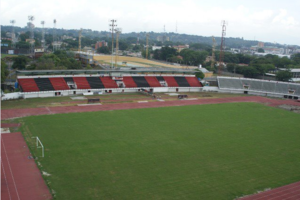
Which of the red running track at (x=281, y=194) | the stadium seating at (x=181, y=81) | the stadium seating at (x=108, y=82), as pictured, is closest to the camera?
the red running track at (x=281, y=194)

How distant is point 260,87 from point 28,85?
132 feet

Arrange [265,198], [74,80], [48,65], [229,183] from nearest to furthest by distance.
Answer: [265,198] < [229,183] < [74,80] < [48,65]

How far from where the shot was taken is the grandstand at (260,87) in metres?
52.8

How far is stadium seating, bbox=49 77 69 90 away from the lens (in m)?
44.6

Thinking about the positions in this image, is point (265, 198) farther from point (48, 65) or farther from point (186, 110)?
point (48, 65)

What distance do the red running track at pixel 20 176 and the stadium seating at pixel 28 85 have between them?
18949mm

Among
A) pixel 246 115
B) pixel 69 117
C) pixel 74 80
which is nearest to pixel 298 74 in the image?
pixel 246 115

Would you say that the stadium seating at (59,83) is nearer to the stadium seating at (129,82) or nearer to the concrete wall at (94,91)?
the concrete wall at (94,91)

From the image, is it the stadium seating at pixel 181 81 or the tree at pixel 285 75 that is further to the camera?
the tree at pixel 285 75

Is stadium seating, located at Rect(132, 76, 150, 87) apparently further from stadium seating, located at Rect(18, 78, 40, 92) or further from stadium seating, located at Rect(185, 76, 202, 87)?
stadium seating, located at Rect(18, 78, 40, 92)

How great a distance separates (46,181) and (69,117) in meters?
15.0

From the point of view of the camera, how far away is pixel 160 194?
17344mm

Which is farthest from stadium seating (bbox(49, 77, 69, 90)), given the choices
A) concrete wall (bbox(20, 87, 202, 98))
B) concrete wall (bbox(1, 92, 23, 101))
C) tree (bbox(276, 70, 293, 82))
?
tree (bbox(276, 70, 293, 82))

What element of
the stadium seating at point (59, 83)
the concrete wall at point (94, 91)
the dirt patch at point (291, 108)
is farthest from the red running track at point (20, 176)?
the dirt patch at point (291, 108)
